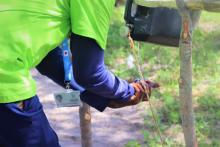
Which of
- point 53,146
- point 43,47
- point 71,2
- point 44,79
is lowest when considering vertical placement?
point 44,79

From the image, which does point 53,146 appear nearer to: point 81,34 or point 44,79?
point 81,34

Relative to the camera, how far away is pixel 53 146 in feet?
7.48

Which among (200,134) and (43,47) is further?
(200,134)

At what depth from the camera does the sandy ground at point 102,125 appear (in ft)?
13.7

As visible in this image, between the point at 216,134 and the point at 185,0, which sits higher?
the point at 185,0

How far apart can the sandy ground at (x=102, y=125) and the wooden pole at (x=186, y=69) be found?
6.33 feet

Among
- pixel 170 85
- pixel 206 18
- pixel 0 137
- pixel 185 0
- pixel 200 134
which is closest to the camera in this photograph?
pixel 185 0

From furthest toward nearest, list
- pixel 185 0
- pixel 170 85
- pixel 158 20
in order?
pixel 170 85 < pixel 158 20 < pixel 185 0

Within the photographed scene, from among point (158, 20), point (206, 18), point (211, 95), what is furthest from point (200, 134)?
point (206, 18)

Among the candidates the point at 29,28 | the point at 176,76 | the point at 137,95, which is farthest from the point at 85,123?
the point at 176,76

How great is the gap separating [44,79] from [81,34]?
11.8ft

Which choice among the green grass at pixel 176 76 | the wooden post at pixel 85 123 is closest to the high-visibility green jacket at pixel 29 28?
the wooden post at pixel 85 123

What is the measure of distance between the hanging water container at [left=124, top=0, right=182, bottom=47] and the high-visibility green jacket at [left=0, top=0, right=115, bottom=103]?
1.17ft

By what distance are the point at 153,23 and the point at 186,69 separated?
43 centimetres
